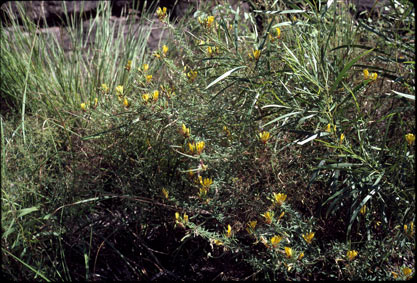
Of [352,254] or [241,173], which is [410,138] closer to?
[352,254]

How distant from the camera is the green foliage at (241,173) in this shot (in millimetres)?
1698

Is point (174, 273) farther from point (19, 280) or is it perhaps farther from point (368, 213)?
point (368, 213)

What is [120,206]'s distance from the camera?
6.98 ft

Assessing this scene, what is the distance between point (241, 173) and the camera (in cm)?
197

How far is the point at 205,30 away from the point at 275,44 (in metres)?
0.30

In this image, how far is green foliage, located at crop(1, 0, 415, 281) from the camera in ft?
5.57

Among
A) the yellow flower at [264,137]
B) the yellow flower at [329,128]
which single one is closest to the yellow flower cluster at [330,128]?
the yellow flower at [329,128]

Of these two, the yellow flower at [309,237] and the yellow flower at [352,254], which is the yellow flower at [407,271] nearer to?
the yellow flower at [352,254]

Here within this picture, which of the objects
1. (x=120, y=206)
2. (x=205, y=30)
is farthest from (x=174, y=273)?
(x=205, y=30)

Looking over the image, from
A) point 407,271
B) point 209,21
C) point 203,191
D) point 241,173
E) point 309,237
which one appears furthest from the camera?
point 241,173

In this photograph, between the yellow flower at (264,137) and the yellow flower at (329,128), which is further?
the yellow flower at (264,137)

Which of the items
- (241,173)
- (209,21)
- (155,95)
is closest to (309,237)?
(241,173)

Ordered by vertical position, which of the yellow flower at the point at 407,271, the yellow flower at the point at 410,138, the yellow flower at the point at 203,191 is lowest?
the yellow flower at the point at 407,271

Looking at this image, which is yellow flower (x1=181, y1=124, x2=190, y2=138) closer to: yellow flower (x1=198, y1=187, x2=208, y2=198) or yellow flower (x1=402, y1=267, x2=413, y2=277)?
yellow flower (x1=198, y1=187, x2=208, y2=198)
